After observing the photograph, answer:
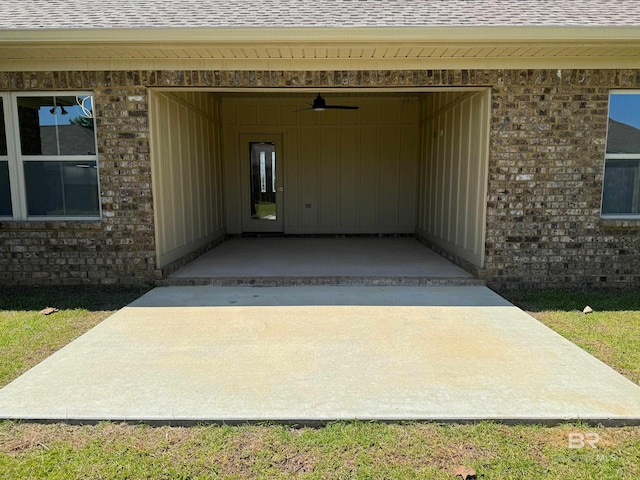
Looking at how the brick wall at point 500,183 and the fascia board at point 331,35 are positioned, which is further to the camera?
the brick wall at point 500,183

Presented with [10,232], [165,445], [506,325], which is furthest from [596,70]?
[10,232]

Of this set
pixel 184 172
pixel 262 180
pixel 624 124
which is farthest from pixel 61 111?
pixel 624 124

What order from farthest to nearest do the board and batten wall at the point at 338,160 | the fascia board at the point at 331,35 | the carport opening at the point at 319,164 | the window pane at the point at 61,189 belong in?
the board and batten wall at the point at 338,160 < the carport opening at the point at 319,164 < the window pane at the point at 61,189 < the fascia board at the point at 331,35

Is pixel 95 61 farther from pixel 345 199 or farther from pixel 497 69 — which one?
pixel 345 199

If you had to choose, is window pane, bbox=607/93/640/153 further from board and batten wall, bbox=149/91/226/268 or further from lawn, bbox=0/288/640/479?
board and batten wall, bbox=149/91/226/268

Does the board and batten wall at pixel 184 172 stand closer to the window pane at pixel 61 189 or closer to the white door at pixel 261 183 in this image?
the white door at pixel 261 183

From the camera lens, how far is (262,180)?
10242 mm

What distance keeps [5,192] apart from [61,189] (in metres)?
0.76

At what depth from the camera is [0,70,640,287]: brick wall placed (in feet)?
18.6

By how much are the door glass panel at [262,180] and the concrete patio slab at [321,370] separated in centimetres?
543

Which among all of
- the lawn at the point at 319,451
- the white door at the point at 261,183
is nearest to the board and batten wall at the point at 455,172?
the white door at the point at 261,183

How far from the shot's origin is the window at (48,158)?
5793mm

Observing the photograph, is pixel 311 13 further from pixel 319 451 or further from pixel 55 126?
pixel 319 451

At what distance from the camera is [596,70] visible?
5609 mm
